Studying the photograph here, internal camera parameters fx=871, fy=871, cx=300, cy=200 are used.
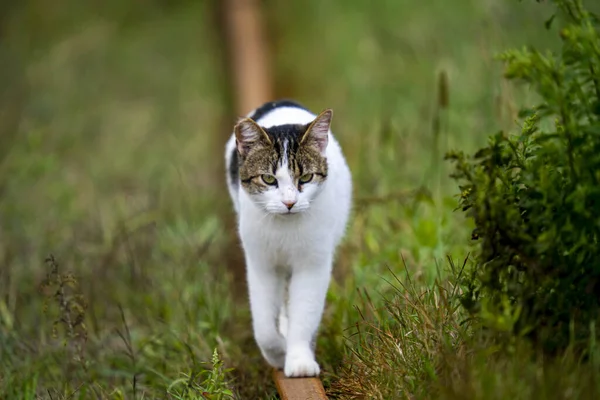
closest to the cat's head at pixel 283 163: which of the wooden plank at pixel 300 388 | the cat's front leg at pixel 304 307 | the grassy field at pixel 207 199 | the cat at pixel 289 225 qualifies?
the cat at pixel 289 225

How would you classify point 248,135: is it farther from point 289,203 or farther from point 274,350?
point 274,350

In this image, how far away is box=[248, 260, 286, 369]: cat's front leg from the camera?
4035 millimetres

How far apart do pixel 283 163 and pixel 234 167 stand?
0.71 metres

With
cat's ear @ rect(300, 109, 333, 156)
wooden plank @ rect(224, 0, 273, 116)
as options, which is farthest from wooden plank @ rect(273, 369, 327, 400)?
wooden plank @ rect(224, 0, 273, 116)

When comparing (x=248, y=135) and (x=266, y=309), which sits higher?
(x=248, y=135)

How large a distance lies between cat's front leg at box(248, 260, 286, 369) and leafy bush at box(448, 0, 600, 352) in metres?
1.12

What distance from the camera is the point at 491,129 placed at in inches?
229

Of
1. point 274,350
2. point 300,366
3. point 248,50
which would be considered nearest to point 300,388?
point 300,366

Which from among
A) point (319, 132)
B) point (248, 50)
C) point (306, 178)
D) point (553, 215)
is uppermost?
point (248, 50)

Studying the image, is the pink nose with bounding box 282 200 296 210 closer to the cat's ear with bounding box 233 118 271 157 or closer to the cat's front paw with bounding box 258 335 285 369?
the cat's ear with bounding box 233 118 271 157

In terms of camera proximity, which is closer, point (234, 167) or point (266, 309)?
point (266, 309)

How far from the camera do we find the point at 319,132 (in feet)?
13.1

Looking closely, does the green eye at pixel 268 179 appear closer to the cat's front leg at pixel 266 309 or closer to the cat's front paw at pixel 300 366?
the cat's front leg at pixel 266 309

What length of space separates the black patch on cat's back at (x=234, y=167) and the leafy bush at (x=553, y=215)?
4.87 feet
